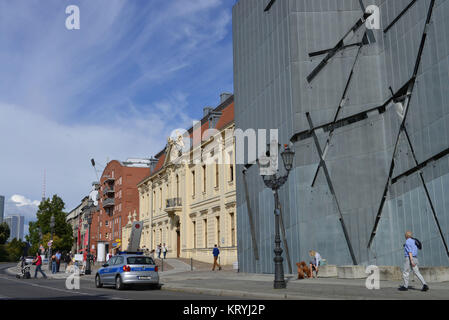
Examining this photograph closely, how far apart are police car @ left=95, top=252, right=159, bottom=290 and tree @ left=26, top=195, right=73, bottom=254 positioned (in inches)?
2394

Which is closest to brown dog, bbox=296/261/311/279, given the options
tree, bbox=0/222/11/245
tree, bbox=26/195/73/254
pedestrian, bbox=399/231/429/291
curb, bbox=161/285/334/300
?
curb, bbox=161/285/334/300

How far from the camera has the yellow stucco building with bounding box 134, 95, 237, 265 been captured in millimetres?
37812

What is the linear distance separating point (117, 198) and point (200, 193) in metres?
39.0

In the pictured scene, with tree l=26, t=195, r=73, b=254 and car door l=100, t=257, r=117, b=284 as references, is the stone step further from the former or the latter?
tree l=26, t=195, r=73, b=254

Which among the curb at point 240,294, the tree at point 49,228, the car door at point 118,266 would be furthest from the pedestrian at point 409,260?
the tree at point 49,228

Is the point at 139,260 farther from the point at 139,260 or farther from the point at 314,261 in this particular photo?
the point at 314,261

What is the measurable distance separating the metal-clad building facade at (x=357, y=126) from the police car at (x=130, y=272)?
7497mm

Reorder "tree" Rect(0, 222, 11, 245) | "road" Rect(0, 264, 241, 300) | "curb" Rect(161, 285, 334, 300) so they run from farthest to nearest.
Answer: "tree" Rect(0, 222, 11, 245), "road" Rect(0, 264, 241, 300), "curb" Rect(161, 285, 334, 300)

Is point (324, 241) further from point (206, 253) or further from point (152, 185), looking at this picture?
point (152, 185)

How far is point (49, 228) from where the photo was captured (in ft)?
257

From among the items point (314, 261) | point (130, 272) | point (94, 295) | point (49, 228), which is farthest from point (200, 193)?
point (49, 228)
